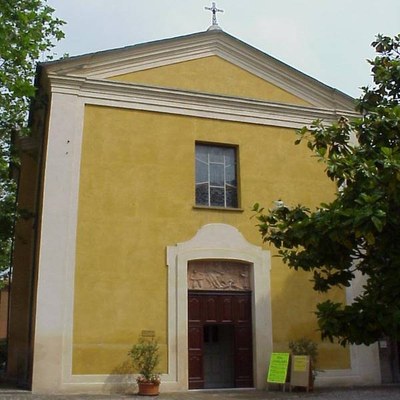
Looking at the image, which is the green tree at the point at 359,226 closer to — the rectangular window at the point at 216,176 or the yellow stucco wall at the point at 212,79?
the rectangular window at the point at 216,176

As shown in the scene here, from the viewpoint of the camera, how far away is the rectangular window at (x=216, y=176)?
16.5 meters

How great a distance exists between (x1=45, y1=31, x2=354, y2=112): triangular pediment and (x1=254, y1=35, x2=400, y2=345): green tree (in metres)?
8.62

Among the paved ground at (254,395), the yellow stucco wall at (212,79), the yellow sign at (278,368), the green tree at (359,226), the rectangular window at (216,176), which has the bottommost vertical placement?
the paved ground at (254,395)

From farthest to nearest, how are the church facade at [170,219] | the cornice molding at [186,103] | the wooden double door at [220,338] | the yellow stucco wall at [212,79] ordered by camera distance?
1. the yellow stucco wall at [212,79]
2. the cornice molding at [186,103]
3. the wooden double door at [220,338]
4. the church facade at [170,219]

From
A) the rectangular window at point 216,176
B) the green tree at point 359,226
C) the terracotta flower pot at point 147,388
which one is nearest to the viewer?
the green tree at point 359,226

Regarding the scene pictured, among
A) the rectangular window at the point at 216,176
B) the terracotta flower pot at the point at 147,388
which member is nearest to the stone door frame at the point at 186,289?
the terracotta flower pot at the point at 147,388

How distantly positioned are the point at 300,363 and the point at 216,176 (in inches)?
215

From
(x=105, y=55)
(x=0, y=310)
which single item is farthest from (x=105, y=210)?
(x=0, y=310)

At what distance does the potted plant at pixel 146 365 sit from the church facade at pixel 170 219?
0.28 m

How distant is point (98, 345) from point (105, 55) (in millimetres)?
7585

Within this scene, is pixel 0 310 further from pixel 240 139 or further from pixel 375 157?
pixel 375 157

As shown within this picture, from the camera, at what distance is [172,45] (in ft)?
55.6

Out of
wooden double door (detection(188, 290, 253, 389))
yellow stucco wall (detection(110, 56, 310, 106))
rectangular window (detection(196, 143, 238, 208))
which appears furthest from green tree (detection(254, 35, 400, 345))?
yellow stucco wall (detection(110, 56, 310, 106))

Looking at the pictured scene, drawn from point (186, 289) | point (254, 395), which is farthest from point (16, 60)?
point (254, 395)
